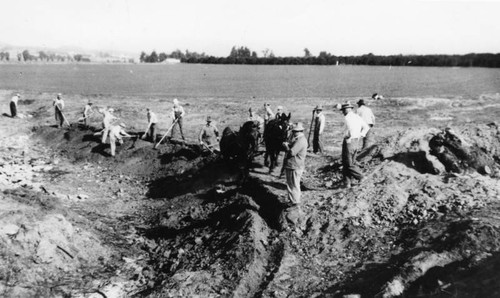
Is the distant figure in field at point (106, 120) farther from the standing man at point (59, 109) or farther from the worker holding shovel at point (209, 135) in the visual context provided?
the standing man at point (59, 109)

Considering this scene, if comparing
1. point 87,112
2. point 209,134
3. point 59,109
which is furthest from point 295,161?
point 59,109

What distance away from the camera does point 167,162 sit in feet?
46.6

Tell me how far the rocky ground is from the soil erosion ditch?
0.09 ft

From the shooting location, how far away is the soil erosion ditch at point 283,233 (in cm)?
657

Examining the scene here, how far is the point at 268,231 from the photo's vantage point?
849cm

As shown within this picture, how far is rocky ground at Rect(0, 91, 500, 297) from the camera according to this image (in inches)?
259

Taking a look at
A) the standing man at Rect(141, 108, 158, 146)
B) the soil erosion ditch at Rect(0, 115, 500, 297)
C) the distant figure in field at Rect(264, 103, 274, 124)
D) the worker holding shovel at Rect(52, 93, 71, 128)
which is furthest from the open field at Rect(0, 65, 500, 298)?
the worker holding shovel at Rect(52, 93, 71, 128)

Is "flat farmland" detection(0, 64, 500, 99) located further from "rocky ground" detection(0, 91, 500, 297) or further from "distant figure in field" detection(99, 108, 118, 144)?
"rocky ground" detection(0, 91, 500, 297)

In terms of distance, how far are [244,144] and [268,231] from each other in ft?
12.1

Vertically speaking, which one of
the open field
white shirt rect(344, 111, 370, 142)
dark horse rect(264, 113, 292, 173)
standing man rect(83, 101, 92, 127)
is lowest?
the open field

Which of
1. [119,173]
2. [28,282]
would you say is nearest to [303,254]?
[28,282]

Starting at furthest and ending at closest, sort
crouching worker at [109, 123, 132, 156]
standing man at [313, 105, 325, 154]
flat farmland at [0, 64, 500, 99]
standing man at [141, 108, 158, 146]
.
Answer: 1. flat farmland at [0, 64, 500, 99]
2. standing man at [141, 108, 158, 146]
3. crouching worker at [109, 123, 132, 156]
4. standing man at [313, 105, 325, 154]

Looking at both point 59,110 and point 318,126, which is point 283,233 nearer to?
point 318,126

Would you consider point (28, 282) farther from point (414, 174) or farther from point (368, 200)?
point (414, 174)
